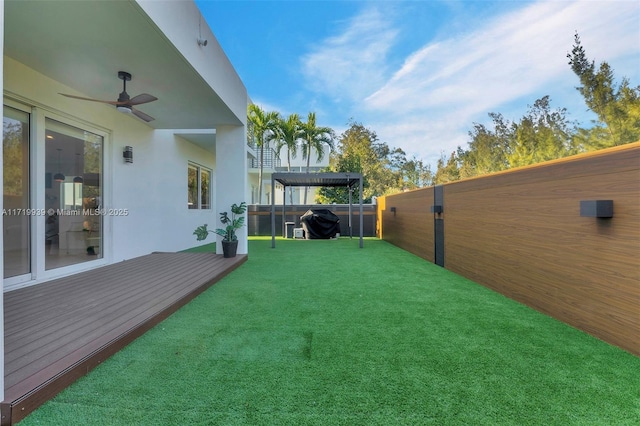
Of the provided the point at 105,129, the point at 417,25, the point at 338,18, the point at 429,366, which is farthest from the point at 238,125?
the point at 417,25

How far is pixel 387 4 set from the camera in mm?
8297

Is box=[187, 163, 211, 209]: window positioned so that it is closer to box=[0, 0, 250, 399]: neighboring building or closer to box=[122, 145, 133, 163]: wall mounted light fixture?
box=[0, 0, 250, 399]: neighboring building

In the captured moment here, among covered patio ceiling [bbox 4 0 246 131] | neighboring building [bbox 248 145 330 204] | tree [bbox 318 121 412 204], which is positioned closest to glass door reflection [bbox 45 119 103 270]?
covered patio ceiling [bbox 4 0 246 131]

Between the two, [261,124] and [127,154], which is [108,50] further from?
[261,124]

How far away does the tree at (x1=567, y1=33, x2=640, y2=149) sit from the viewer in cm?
1101

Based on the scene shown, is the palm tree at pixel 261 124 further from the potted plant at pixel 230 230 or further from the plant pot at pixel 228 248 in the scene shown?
the plant pot at pixel 228 248

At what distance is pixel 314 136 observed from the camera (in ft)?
45.1

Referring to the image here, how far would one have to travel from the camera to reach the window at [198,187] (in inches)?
314

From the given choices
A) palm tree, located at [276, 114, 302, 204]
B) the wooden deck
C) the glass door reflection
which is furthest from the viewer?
palm tree, located at [276, 114, 302, 204]

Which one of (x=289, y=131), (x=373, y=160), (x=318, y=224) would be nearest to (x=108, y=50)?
(x=318, y=224)

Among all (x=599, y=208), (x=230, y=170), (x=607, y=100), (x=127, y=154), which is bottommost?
(x=599, y=208)

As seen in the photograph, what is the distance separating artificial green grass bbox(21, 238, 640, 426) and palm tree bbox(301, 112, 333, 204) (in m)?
10.9

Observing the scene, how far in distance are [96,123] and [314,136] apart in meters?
9.83

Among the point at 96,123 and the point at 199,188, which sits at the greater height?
the point at 96,123
